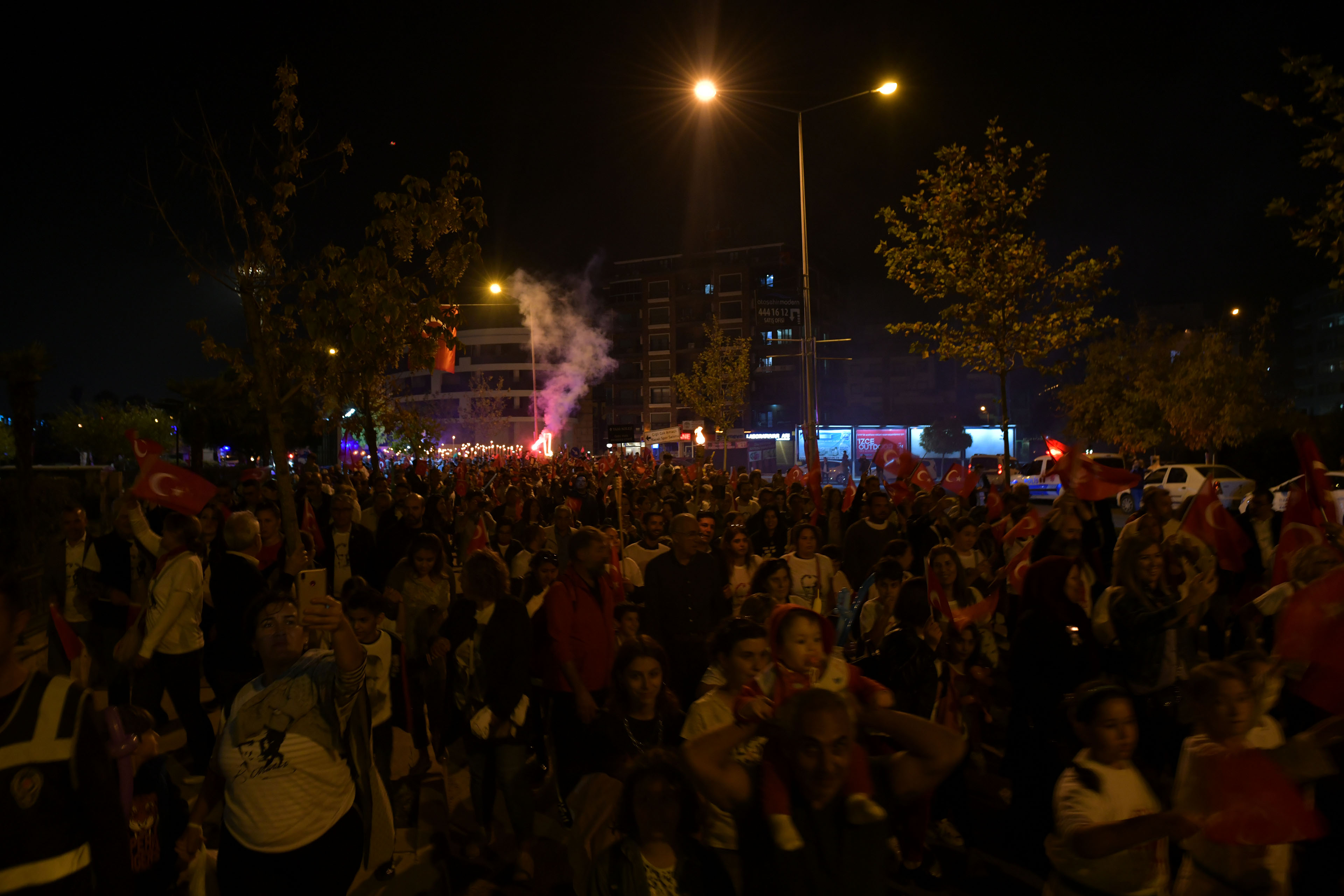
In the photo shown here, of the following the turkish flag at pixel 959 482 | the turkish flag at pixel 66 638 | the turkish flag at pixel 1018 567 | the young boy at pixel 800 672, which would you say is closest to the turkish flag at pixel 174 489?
the turkish flag at pixel 66 638

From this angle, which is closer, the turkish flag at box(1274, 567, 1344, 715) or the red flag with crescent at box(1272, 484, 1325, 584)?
the turkish flag at box(1274, 567, 1344, 715)

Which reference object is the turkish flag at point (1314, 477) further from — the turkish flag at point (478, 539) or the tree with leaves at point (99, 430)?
the tree with leaves at point (99, 430)

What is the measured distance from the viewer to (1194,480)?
23281 millimetres

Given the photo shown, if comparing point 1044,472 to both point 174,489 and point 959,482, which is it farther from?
point 174,489

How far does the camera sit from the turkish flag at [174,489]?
16.2 ft

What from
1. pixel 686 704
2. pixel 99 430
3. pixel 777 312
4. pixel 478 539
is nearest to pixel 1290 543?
pixel 686 704

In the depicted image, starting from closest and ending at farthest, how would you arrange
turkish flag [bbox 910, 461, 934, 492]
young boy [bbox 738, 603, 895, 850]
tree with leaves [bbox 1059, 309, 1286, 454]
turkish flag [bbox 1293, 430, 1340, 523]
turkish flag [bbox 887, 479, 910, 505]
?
young boy [bbox 738, 603, 895, 850]
turkish flag [bbox 1293, 430, 1340, 523]
turkish flag [bbox 887, 479, 910, 505]
turkish flag [bbox 910, 461, 934, 492]
tree with leaves [bbox 1059, 309, 1286, 454]

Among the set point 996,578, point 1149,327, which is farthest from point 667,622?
point 1149,327

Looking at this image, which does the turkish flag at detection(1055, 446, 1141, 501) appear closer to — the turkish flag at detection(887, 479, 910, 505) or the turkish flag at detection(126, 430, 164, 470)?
the turkish flag at detection(887, 479, 910, 505)

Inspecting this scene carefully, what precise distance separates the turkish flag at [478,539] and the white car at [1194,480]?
20.3 m

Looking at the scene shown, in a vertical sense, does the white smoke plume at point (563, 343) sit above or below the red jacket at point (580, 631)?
above

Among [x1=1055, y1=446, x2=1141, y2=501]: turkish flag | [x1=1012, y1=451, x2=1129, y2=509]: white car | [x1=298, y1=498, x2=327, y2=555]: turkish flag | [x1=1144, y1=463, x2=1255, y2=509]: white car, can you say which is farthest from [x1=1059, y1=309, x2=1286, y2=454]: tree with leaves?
[x1=298, y1=498, x2=327, y2=555]: turkish flag

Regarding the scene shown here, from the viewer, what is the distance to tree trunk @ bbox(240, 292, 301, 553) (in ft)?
21.8

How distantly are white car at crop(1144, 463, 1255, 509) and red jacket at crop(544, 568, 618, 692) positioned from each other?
21.7 m
